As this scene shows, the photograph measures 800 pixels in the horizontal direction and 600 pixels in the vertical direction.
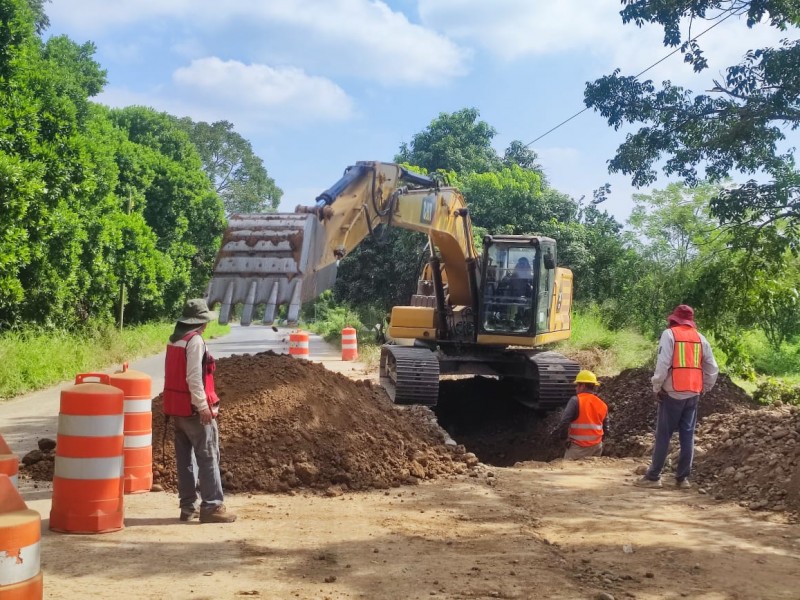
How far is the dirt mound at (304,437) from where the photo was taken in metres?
8.01

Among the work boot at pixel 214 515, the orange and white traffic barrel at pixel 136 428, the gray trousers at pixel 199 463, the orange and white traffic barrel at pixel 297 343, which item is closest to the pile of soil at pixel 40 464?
the orange and white traffic barrel at pixel 136 428

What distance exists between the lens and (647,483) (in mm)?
8633

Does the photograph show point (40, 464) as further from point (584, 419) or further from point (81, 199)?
point (81, 199)

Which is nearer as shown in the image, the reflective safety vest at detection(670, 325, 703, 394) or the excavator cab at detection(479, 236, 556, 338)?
the reflective safety vest at detection(670, 325, 703, 394)

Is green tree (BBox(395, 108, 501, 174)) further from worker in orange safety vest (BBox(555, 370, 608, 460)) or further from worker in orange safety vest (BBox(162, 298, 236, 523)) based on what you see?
worker in orange safety vest (BBox(162, 298, 236, 523))

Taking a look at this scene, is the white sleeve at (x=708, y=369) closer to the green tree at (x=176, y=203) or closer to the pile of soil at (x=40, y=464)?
the pile of soil at (x=40, y=464)

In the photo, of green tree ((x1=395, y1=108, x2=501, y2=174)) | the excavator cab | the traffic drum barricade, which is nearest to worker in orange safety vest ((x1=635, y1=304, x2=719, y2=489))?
the excavator cab

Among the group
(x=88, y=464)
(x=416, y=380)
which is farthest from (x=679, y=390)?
(x=88, y=464)

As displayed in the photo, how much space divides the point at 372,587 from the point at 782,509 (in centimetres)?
414

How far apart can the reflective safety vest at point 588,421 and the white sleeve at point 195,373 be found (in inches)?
224

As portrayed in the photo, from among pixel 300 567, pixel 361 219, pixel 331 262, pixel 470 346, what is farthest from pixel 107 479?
pixel 470 346

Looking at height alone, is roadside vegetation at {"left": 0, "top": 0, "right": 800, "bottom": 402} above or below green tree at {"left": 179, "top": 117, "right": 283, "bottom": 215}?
below

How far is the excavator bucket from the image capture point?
7906 mm

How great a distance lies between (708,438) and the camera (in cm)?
1012
